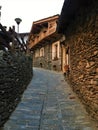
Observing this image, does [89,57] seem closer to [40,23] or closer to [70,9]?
[70,9]

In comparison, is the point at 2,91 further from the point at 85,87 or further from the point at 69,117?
the point at 85,87

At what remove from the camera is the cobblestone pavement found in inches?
268

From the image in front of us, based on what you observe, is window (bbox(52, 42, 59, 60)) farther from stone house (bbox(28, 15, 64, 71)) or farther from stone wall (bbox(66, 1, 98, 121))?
stone wall (bbox(66, 1, 98, 121))

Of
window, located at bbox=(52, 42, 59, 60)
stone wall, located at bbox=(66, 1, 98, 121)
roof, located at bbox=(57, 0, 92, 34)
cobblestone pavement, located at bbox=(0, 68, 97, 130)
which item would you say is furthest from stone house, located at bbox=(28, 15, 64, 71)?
stone wall, located at bbox=(66, 1, 98, 121)

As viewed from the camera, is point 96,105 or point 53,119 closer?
point 96,105

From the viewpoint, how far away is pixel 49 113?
805 cm

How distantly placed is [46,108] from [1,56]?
9.33 feet

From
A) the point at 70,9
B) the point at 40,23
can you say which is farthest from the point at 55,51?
the point at 70,9

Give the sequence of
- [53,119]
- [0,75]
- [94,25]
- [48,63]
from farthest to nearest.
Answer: [48,63], [53,119], [94,25], [0,75]

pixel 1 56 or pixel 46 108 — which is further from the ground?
pixel 1 56

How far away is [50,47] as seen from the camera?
2492cm

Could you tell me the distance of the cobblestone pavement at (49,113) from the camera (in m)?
6.82

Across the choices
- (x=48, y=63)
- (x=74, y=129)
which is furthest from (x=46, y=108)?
(x=48, y=63)

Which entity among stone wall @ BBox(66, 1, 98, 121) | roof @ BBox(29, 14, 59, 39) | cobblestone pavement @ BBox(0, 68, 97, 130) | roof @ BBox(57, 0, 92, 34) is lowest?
cobblestone pavement @ BBox(0, 68, 97, 130)
